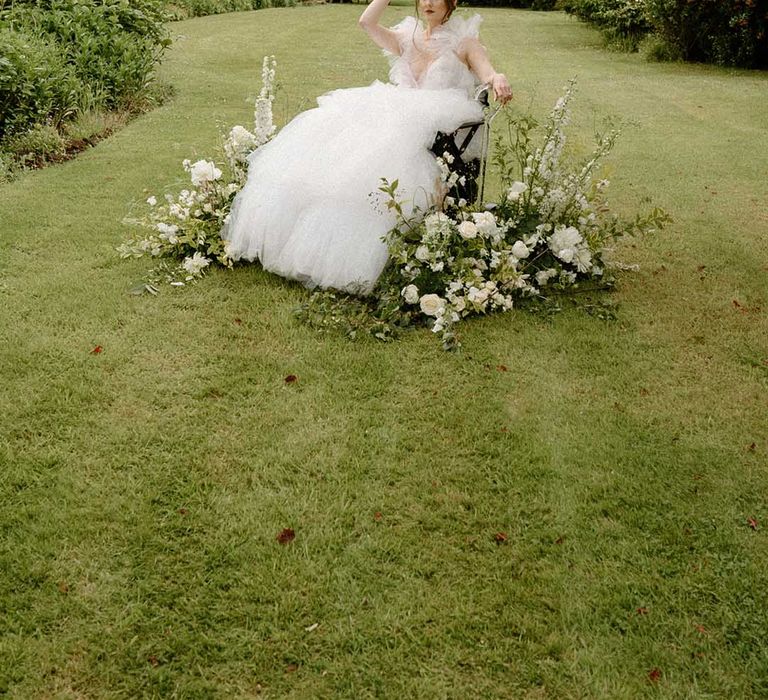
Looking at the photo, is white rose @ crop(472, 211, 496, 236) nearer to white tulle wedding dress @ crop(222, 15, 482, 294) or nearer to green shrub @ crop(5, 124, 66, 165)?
white tulle wedding dress @ crop(222, 15, 482, 294)

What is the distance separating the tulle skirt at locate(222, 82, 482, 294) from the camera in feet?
13.5

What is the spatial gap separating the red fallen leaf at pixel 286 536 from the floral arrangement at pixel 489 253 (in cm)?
147

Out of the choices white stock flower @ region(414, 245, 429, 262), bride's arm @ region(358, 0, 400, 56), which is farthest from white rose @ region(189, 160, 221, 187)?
white stock flower @ region(414, 245, 429, 262)

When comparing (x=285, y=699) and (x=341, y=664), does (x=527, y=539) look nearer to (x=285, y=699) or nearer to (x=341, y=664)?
(x=341, y=664)

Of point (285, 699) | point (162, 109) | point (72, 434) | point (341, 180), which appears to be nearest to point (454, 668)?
point (285, 699)

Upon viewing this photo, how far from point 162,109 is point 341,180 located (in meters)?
5.82

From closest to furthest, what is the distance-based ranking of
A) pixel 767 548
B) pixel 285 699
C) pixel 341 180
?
pixel 285 699 → pixel 767 548 → pixel 341 180

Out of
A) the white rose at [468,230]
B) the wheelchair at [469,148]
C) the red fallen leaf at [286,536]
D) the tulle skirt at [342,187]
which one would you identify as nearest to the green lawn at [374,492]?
the red fallen leaf at [286,536]

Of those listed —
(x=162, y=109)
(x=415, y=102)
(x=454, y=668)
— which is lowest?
(x=454, y=668)

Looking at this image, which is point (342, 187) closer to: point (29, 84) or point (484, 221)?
point (484, 221)

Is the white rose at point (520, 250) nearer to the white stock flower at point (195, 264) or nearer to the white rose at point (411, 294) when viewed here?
the white rose at point (411, 294)

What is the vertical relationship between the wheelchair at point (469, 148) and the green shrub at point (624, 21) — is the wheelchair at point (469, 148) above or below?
below

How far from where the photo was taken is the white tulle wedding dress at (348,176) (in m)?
4.11

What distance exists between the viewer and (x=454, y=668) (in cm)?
217
